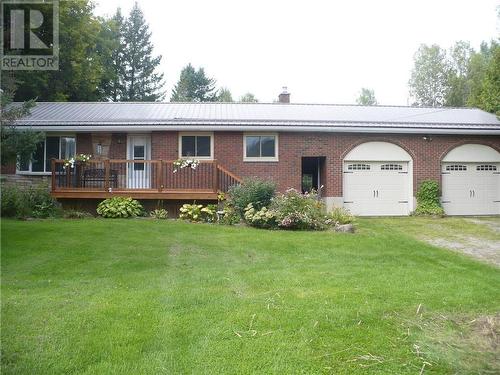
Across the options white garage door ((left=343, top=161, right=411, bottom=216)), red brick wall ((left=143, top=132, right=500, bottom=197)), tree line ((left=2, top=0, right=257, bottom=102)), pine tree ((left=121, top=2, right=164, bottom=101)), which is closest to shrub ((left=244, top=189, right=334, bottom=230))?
red brick wall ((left=143, top=132, right=500, bottom=197))

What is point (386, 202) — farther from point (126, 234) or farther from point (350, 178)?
point (126, 234)

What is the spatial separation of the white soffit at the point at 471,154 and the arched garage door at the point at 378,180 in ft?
5.49

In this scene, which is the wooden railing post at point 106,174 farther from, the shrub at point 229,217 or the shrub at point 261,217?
the shrub at point 261,217

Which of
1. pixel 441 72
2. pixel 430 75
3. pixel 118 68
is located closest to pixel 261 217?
pixel 118 68

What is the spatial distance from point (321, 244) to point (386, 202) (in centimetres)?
766

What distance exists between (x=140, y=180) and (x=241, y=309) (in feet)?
36.0

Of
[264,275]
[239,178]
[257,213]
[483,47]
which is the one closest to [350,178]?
[239,178]

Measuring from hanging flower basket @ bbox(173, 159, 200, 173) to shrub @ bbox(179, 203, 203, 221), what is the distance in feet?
4.62

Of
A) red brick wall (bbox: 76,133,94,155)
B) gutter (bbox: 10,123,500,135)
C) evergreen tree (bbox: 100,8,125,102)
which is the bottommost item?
red brick wall (bbox: 76,133,94,155)

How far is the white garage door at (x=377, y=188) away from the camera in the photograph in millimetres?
16000

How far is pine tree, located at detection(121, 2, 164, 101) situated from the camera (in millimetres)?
44969

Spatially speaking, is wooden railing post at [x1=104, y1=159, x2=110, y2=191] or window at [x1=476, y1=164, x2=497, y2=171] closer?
wooden railing post at [x1=104, y1=159, x2=110, y2=191]

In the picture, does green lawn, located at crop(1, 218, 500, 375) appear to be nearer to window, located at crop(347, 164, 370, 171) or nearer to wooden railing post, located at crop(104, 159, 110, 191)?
wooden railing post, located at crop(104, 159, 110, 191)

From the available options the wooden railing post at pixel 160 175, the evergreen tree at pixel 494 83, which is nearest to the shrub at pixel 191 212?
the wooden railing post at pixel 160 175
